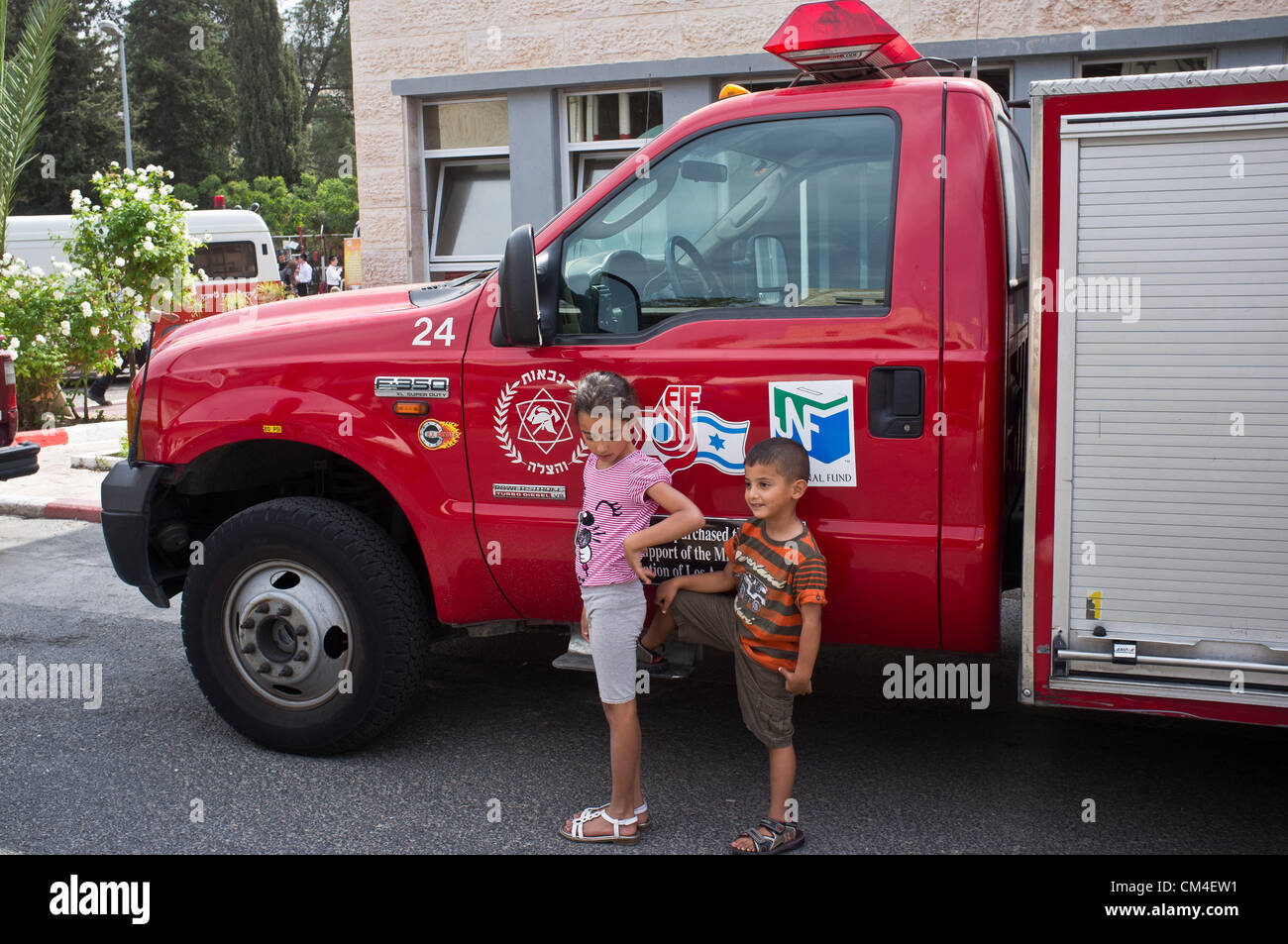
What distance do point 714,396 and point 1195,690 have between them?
1.57m

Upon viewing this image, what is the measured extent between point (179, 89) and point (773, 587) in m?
47.0

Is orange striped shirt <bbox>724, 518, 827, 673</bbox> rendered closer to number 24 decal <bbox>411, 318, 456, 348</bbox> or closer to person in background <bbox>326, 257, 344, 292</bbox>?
number 24 decal <bbox>411, 318, 456, 348</bbox>

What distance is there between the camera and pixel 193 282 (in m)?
12.5

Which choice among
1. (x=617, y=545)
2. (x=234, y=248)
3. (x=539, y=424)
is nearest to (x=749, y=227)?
(x=539, y=424)

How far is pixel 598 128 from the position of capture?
446 inches

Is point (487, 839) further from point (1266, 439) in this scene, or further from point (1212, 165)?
point (1212, 165)

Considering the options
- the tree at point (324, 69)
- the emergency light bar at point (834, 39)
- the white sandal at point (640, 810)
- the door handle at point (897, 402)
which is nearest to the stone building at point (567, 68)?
the emergency light bar at point (834, 39)

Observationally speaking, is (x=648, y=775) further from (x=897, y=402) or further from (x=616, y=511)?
(x=897, y=402)

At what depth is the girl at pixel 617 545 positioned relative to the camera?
348 cm

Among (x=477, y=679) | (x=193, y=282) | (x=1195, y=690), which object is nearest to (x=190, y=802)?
(x=477, y=679)

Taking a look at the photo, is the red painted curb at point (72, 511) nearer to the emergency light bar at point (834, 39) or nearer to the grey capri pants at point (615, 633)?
the grey capri pants at point (615, 633)

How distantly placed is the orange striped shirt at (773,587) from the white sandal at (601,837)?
0.65 m

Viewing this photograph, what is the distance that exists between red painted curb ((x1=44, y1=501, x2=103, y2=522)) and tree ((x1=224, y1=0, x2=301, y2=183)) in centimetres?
4066

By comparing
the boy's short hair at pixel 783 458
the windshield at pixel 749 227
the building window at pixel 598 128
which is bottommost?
the boy's short hair at pixel 783 458
